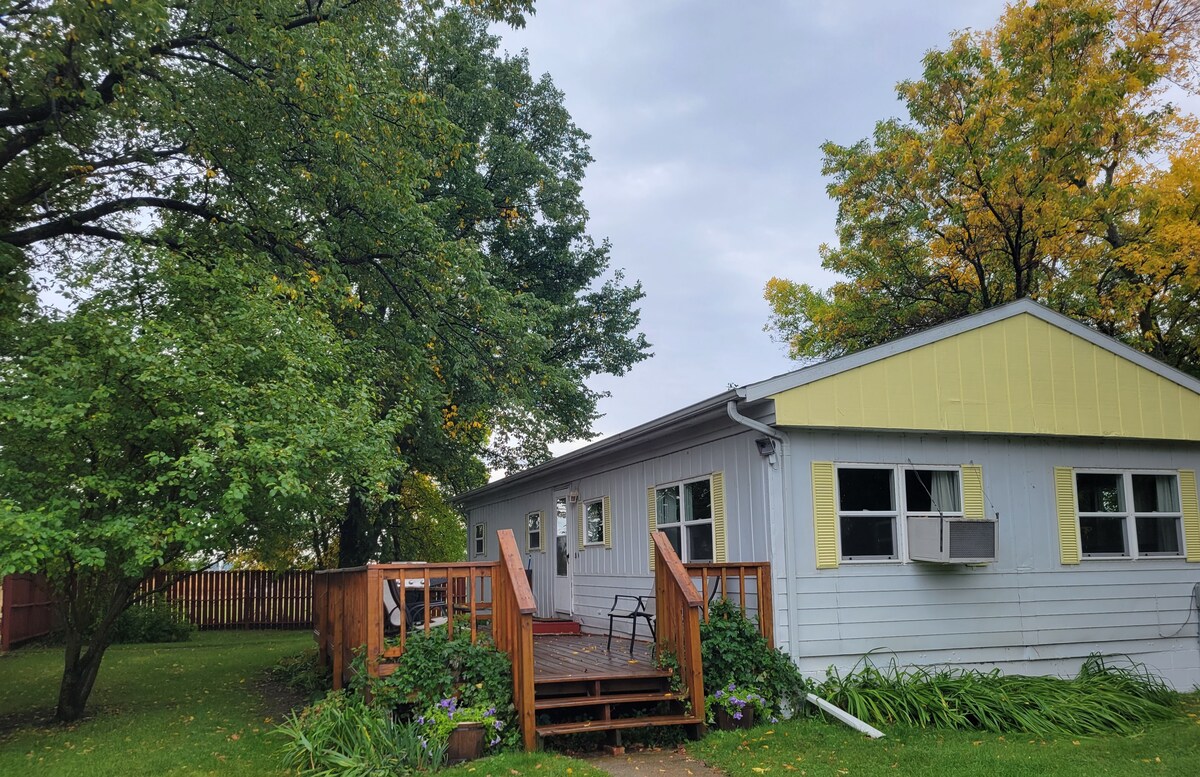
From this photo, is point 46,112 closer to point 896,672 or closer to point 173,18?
point 173,18

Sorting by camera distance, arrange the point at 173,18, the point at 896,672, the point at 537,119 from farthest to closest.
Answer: the point at 537,119, the point at 173,18, the point at 896,672

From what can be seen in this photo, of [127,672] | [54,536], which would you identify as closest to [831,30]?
[54,536]

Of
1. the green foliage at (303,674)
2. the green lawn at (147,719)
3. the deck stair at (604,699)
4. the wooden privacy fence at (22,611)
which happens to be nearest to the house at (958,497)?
the deck stair at (604,699)

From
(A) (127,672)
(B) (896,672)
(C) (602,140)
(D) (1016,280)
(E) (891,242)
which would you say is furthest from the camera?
(C) (602,140)

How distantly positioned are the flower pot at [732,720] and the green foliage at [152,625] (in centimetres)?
1313

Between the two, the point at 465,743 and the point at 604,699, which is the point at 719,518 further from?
the point at 465,743

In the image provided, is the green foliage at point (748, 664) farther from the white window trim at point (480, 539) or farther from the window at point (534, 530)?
the white window trim at point (480, 539)

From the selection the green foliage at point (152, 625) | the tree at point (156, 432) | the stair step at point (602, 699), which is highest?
the tree at point (156, 432)

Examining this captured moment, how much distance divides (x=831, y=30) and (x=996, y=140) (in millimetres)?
3803

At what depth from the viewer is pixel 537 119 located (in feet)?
69.6

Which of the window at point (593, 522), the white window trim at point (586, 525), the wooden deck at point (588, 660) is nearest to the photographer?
the wooden deck at point (588, 660)

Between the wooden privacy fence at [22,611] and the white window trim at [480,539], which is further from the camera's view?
the white window trim at [480,539]

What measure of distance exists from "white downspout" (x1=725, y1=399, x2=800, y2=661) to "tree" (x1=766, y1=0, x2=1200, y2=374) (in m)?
9.99

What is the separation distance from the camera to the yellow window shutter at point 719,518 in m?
8.74
